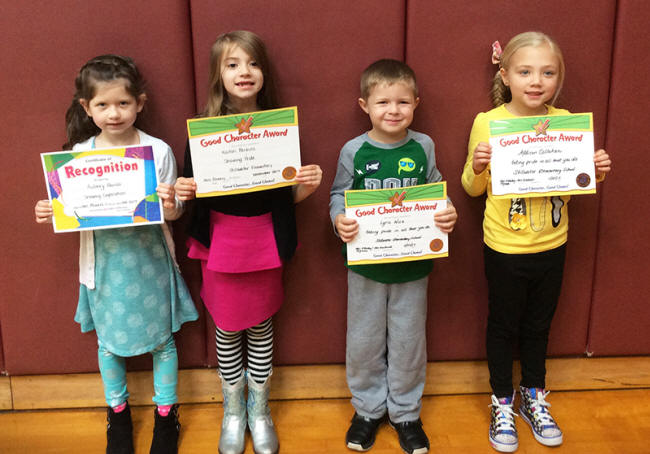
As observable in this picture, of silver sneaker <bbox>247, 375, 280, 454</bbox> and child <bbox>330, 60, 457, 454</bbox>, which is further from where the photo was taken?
silver sneaker <bbox>247, 375, 280, 454</bbox>

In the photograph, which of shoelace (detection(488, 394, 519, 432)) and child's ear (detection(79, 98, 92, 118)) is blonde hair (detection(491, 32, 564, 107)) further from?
child's ear (detection(79, 98, 92, 118))

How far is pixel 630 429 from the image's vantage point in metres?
2.08

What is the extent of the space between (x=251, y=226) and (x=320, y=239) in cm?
36

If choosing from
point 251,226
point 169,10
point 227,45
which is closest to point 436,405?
point 251,226

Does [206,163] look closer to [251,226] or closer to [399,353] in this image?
[251,226]

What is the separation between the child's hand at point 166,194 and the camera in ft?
5.60

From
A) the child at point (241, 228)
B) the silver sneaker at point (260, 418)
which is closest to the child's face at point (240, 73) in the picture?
the child at point (241, 228)

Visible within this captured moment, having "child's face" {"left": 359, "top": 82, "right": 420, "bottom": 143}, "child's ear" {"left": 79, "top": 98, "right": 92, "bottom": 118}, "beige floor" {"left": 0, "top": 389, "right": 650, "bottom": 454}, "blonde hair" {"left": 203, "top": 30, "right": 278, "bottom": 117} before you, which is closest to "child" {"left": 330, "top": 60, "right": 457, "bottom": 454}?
"child's face" {"left": 359, "top": 82, "right": 420, "bottom": 143}

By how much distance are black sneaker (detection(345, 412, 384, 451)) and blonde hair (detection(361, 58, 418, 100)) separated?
44.7 inches

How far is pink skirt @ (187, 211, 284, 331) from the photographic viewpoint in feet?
5.90

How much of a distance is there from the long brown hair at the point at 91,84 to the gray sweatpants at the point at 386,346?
95 centimetres

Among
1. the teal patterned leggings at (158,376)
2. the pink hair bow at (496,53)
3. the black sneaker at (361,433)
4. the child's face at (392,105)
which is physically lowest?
the black sneaker at (361,433)

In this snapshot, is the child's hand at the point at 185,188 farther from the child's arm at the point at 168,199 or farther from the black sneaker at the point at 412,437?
the black sneaker at the point at 412,437

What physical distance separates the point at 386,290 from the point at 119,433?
3.50 ft
